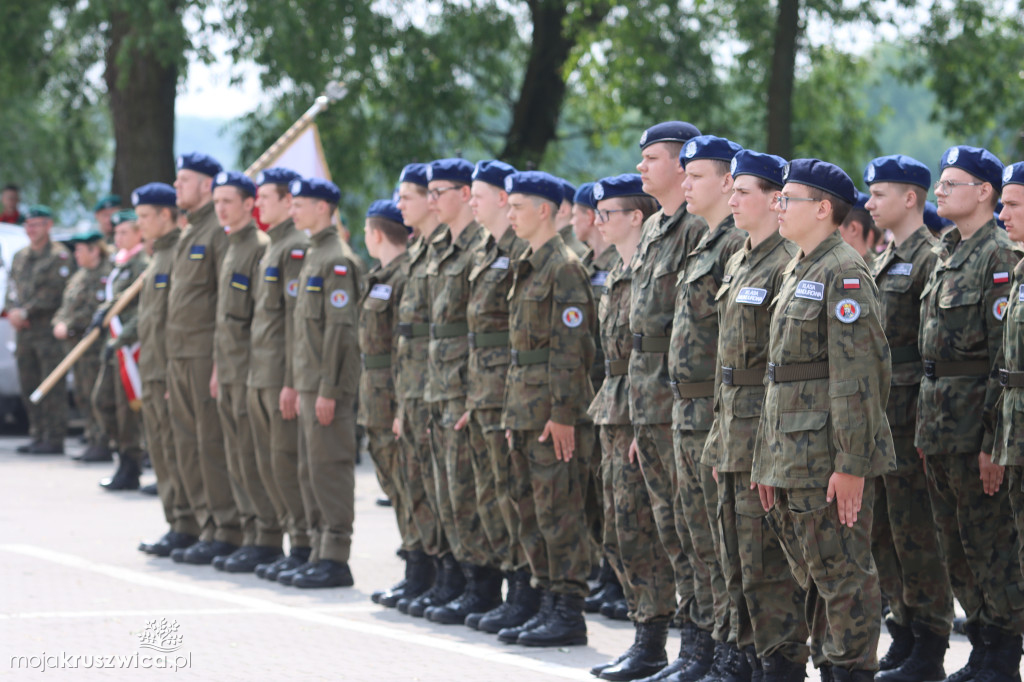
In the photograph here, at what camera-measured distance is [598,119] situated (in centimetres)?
2405

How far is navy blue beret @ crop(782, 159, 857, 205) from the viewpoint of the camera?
5801 millimetres

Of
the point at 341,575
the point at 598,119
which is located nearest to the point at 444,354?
the point at 341,575

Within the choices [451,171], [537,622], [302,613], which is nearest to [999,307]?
[537,622]

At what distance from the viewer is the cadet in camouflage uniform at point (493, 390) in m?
7.84

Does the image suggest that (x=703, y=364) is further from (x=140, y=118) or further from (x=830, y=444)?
(x=140, y=118)

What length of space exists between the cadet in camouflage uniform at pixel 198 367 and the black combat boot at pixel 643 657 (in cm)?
407

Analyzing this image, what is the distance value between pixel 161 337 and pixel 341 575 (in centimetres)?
232

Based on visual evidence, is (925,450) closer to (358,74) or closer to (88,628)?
(88,628)

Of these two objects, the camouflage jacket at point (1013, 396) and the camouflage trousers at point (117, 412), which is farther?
the camouflage trousers at point (117, 412)

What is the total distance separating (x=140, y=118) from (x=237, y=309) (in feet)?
35.8

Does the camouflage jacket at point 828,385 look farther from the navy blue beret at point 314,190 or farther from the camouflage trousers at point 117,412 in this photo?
the camouflage trousers at point 117,412

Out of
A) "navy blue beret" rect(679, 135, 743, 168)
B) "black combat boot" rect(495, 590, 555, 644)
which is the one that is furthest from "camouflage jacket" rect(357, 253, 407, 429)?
"navy blue beret" rect(679, 135, 743, 168)

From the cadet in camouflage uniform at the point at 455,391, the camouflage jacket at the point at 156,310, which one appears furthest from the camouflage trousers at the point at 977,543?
the camouflage jacket at the point at 156,310

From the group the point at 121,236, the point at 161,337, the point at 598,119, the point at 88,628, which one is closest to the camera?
the point at 88,628
